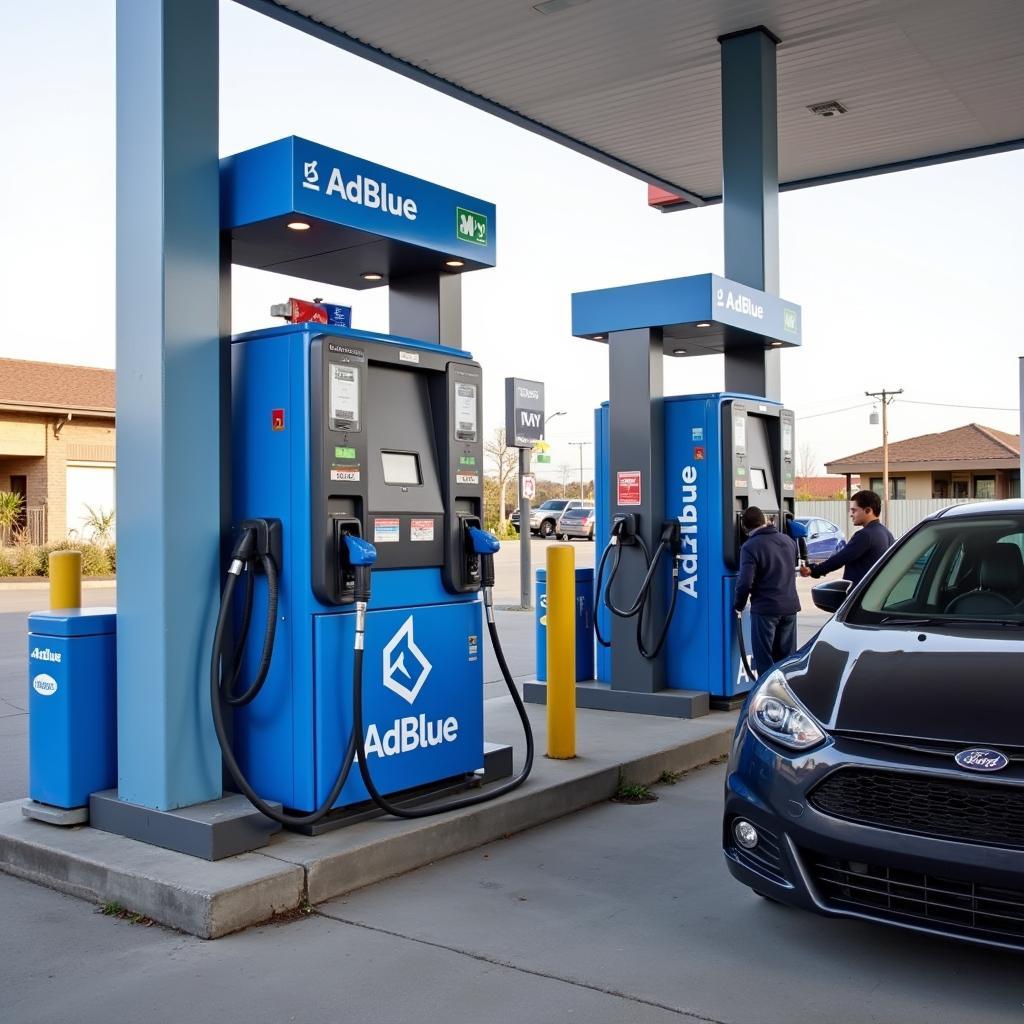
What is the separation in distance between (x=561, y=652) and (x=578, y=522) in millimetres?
36837

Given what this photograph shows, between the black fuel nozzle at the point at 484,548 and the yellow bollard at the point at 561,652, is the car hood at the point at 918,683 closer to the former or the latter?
the black fuel nozzle at the point at 484,548

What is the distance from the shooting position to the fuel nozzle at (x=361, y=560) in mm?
4922

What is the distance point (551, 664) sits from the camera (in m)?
6.66

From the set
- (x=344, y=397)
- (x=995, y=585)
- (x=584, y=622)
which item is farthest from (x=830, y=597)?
(x=584, y=622)

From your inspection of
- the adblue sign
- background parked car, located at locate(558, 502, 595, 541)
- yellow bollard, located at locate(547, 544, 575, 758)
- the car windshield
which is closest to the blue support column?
yellow bollard, located at locate(547, 544, 575, 758)

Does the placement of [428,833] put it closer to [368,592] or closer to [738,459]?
[368,592]

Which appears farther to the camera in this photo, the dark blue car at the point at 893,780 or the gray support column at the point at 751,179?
the gray support column at the point at 751,179

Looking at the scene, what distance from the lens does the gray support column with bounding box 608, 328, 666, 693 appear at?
8406 millimetres

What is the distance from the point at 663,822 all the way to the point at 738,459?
3422mm

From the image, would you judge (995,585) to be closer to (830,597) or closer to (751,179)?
(830,597)

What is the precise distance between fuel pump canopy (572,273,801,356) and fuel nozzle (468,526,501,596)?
3098mm

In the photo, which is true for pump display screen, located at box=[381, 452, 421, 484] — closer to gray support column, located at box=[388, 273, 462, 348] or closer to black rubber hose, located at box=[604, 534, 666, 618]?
gray support column, located at box=[388, 273, 462, 348]

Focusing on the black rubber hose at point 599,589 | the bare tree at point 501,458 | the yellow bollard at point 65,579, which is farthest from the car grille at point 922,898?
the bare tree at point 501,458

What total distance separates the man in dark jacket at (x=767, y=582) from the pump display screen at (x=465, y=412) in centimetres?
283
